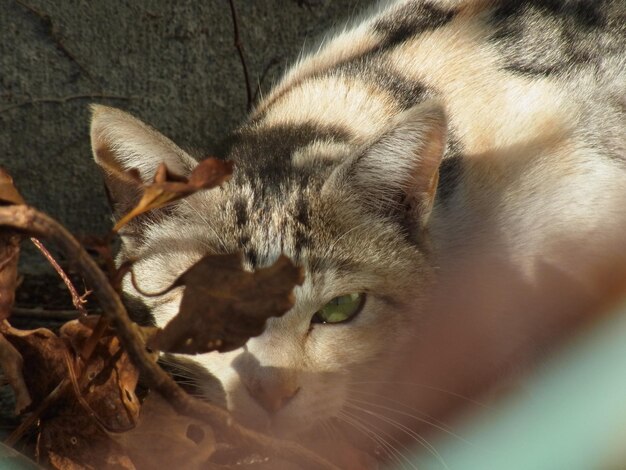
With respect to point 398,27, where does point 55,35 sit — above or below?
below

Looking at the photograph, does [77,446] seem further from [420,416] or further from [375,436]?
[420,416]

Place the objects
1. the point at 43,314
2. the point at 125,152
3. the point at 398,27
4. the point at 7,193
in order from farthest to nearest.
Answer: the point at 398,27 < the point at 43,314 < the point at 125,152 < the point at 7,193

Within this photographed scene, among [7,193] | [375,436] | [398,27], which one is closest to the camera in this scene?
[7,193]

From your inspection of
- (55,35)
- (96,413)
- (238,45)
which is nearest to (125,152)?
(96,413)

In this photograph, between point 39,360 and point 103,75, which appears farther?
point 103,75

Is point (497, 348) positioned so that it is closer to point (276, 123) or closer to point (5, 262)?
point (276, 123)

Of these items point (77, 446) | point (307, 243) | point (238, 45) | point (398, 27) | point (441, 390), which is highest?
point (398, 27)

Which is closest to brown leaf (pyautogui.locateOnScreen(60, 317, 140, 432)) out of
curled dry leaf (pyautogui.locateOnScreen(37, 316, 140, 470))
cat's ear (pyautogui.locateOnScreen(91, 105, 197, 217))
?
curled dry leaf (pyautogui.locateOnScreen(37, 316, 140, 470))
